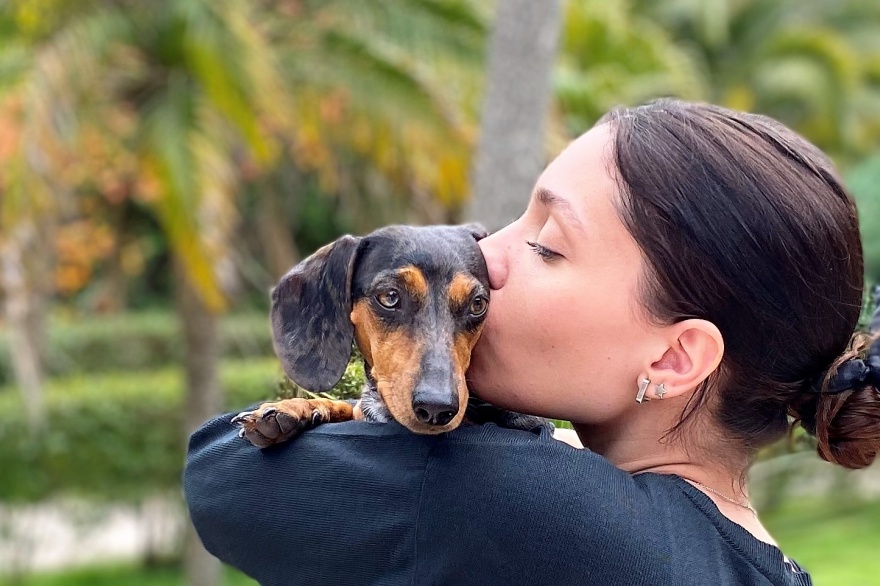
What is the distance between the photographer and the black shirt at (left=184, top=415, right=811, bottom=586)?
162cm

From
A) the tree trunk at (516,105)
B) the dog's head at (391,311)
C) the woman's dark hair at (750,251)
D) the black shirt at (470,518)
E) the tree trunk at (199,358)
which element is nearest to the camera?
the black shirt at (470,518)

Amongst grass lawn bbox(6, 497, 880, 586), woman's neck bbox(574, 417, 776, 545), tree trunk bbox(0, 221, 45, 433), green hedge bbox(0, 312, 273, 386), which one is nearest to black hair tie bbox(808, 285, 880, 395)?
woman's neck bbox(574, 417, 776, 545)

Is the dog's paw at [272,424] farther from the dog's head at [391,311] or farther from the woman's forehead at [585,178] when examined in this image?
the woman's forehead at [585,178]

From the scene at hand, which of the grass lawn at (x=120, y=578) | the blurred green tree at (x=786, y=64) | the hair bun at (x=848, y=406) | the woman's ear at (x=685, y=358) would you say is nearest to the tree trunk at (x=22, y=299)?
the grass lawn at (x=120, y=578)

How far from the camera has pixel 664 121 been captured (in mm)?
1889

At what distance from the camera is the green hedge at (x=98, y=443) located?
341 inches

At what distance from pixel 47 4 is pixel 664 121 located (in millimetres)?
5008

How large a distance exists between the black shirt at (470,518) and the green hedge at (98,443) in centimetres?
686

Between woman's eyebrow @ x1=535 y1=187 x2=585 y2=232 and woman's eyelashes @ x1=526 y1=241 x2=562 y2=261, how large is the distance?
7 centimetres

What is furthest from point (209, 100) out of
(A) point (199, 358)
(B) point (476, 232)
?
(B) point (476, 232)

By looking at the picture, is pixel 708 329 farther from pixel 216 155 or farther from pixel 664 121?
pixel 216 155

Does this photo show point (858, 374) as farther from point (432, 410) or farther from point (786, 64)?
point (786, 64)

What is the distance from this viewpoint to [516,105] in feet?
14.4

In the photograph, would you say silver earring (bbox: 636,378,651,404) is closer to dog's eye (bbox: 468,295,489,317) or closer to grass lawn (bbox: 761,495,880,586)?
dog's eye (bbox: 468,295,489,317)
